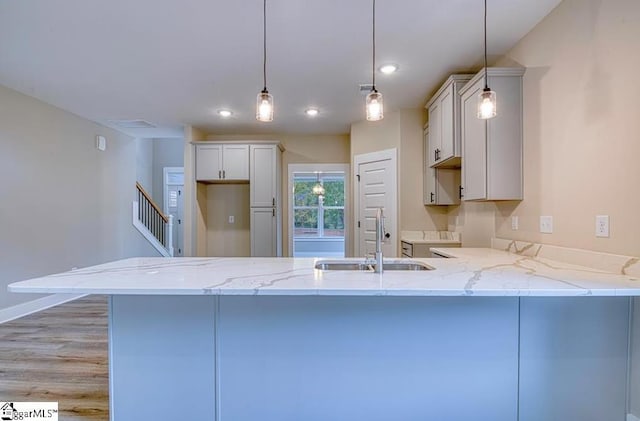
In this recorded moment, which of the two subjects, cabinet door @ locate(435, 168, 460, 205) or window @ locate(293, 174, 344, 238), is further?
window @ locate(293, 174, 344, 238)

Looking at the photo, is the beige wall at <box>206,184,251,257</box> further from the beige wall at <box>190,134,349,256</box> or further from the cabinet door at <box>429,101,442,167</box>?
the cabinet door at <box>429,101,442,167</box>

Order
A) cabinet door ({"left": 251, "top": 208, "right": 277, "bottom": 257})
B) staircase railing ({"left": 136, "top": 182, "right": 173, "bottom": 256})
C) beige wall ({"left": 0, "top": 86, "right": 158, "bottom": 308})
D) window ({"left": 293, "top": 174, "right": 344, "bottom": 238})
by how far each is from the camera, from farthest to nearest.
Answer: window ({"left": 293, "top": 174, "right": 344, "bottom": 238}), staircase railing ({"left": 136, "top": 182, "right": 173, "bottom": 256}), cabinet door ({"left": 251, "top": 208, "right": 277, "bottom": 257}), beige wall ({"left": 0, "top": 86, "right": 158, "bottom": 308})

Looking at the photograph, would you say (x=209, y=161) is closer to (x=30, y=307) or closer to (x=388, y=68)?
(x=30, y=307)

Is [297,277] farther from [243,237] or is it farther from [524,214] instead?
[243,237]

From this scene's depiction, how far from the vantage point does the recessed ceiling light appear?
3.00 metres

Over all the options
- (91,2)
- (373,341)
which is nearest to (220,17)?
(91,2)

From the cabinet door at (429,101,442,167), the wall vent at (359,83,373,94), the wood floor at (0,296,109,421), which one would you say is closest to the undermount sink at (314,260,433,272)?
the wood floor at (0,296,109,421)

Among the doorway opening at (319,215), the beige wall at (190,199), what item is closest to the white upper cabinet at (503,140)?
the beige wall at (190,199)

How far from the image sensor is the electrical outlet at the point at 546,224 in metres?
2.21

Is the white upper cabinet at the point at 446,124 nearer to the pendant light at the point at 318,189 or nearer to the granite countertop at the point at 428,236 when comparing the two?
the granite countertop at the point at 428,236

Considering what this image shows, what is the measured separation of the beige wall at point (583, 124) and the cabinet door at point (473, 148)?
0.96 feet

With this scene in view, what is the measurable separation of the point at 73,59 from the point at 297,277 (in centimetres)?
297

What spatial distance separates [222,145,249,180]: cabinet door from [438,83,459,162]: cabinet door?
2.91 m

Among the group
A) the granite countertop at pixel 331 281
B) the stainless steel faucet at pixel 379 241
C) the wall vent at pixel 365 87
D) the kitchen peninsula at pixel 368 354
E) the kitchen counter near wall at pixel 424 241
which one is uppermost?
the wall vent at pixel 365 87
